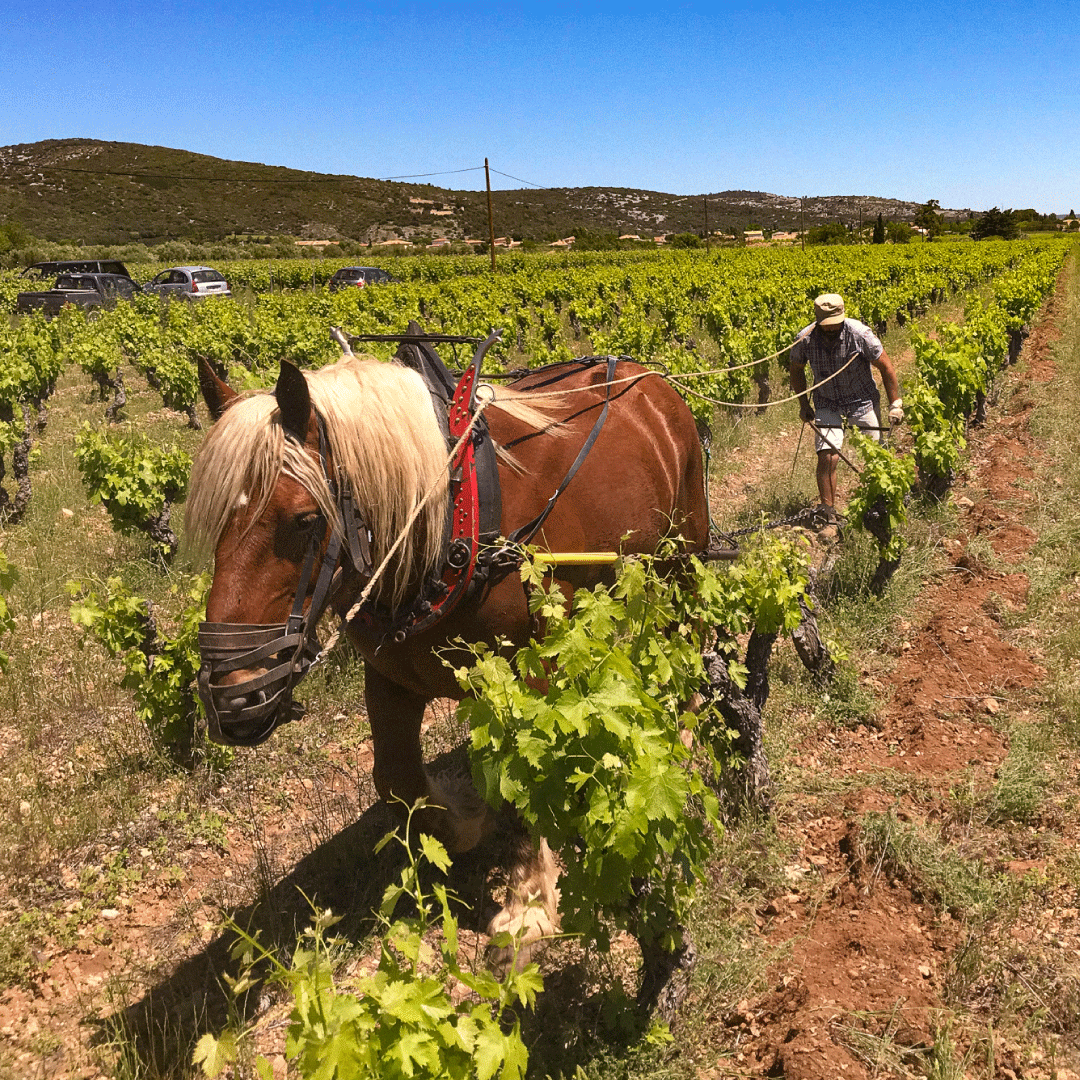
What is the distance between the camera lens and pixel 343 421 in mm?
2383

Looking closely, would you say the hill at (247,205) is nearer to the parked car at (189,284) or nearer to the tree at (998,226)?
the tree at (998,226)

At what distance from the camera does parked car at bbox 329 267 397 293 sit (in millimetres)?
27312

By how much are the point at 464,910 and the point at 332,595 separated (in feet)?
5.70

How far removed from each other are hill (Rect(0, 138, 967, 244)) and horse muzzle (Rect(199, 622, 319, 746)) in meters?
68.0

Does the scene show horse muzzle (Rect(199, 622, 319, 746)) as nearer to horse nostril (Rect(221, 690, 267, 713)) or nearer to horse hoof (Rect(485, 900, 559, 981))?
horse nostril (Rect(221, 690, 267, 713))

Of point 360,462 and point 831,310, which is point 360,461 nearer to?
point 360,462

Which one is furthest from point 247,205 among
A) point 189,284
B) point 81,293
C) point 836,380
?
point 836,380

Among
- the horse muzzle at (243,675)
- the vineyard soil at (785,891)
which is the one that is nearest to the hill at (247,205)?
the vineyard soil at (785,891)

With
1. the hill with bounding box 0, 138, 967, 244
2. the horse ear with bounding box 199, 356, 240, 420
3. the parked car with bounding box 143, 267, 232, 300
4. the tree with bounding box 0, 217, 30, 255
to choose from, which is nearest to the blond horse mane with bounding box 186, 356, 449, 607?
the horse ear with bounding box 199, 356, 240, 420

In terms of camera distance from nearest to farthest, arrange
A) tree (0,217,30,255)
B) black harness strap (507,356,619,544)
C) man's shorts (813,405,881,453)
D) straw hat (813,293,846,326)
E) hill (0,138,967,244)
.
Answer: black harness strap (507,356,619,544) → straw hat (813,293,846,326) → man's shorts (813,405,881,453) → tree (0,217,30,255) → hill (0,138,967,244)

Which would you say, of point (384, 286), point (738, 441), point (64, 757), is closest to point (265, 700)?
point (64, 757)

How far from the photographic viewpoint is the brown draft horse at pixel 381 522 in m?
2.18

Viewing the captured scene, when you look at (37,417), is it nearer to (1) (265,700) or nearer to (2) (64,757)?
(2) (64,757)

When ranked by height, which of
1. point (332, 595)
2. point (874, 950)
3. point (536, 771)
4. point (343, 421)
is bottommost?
point (874, 950)
